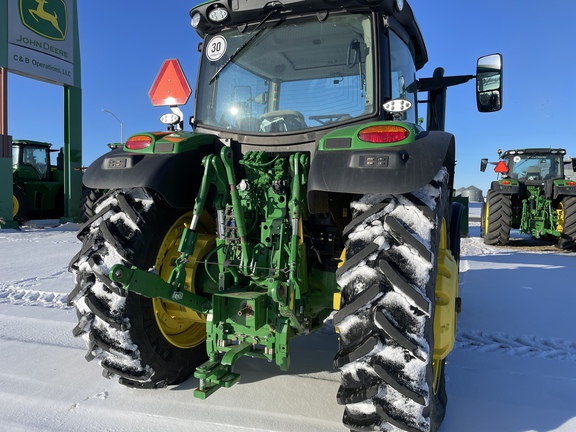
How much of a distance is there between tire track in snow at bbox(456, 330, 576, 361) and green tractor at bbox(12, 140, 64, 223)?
13534 millimetres

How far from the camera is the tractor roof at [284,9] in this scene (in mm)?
2531

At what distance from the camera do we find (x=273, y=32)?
2770 mm

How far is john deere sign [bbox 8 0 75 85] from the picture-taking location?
1255 centimetres

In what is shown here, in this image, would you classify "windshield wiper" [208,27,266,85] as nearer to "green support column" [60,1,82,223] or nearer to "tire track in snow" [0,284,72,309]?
"tire track in snow" [0,284,72,309]

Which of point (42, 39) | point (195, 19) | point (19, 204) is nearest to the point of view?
point (195, 19)

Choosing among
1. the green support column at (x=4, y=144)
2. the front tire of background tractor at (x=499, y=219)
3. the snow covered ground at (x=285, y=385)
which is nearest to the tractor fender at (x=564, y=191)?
the front tire of background tractor at (x=499, y=219)

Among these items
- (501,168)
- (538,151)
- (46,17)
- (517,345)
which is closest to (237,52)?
(517,345)

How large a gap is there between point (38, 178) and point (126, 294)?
14.5 metres

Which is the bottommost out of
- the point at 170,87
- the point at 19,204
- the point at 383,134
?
the point at 19,204

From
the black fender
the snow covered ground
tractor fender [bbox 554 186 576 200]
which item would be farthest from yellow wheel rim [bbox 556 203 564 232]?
the black fender

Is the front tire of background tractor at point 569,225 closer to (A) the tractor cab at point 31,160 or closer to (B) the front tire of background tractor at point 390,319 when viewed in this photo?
(B) the front tire of background tractor at point 390,319

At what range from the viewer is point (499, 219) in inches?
391

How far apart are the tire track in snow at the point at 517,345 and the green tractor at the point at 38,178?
13.5 metres

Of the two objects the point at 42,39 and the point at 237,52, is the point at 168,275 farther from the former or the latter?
the point at 42,39
